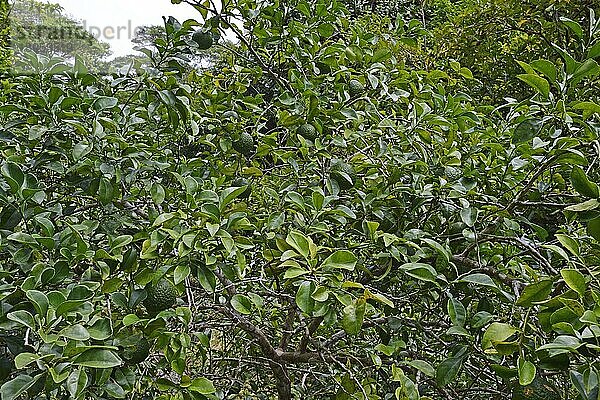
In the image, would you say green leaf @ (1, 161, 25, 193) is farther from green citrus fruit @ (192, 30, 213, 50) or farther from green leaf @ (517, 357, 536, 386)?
green leaf @ (517, 357, 536, 386)

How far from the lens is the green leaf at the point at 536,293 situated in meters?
0.83

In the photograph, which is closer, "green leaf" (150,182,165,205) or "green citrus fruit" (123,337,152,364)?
"green citrus fruit" (123,337,152,364)

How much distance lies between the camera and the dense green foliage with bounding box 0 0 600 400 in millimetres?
881

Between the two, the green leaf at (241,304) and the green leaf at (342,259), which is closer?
the green leaf at (342,259)

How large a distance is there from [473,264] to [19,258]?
858 mm

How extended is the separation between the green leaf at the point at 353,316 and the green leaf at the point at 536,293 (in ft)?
0.77

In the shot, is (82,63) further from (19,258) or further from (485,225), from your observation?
(485,225)

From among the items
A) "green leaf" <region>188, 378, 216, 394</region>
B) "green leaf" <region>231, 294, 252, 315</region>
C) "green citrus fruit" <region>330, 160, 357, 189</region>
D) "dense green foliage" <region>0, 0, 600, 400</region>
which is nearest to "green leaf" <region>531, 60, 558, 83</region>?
"dense green foliage" <region>0, 0, 600, 400</region>

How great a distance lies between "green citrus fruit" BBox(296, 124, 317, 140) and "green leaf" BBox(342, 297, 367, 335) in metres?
0.54

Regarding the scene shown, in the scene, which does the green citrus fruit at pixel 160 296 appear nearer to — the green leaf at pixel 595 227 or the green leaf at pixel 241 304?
the green leaf at pixel 241 304

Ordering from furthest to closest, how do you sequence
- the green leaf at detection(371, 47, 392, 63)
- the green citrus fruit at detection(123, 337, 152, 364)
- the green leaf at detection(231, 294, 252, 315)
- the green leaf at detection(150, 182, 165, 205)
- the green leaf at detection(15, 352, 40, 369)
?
1. the green leaf at detection(371, 47, 392, 63)
2. the green leaf at detection(150, 182, 165, 205)
3. the green leaf at detection(231, 294, 252, 315)
4. the green citrus fruit at detection(123, 337, 152, 364)
5. the green leaf at detection(15, 352, 40, 369)

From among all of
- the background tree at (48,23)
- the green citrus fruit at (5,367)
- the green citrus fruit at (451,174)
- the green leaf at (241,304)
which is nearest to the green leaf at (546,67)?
the green citrus fruit at (451,174)

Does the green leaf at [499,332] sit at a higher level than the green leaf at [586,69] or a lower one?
lower

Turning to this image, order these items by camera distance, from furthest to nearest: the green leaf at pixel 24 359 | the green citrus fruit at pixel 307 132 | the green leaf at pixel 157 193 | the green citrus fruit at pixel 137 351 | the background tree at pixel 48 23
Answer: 1. the background tree at pixel 48 23
2. the green citrus fruit at pixel 307 132
3. the green leaf at pixel 157 193
4. the green citrus fruit at pixel 137 351
5. the green leaf at pixel 24 359
